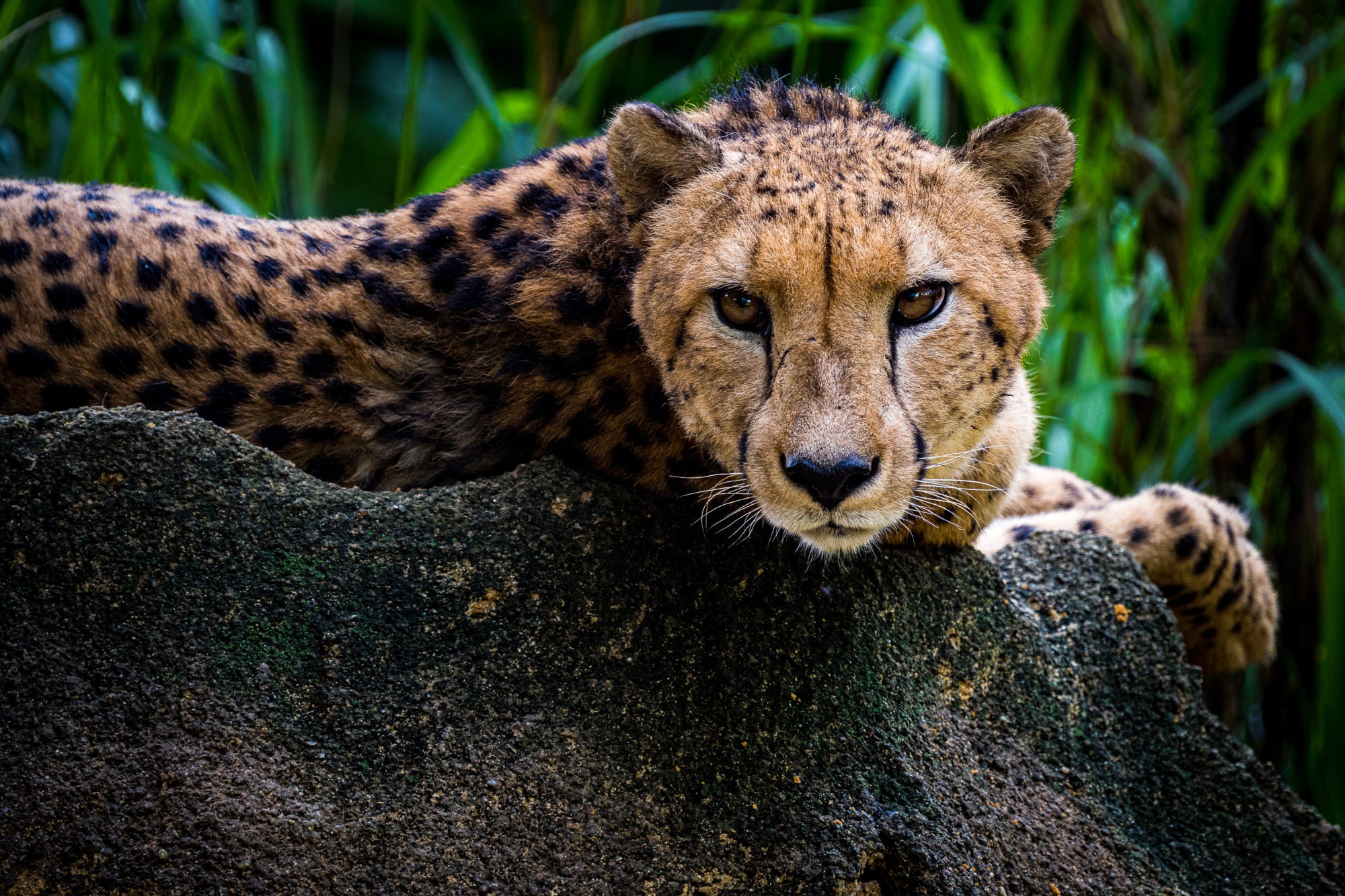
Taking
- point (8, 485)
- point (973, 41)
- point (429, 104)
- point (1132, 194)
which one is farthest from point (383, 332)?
point (429, 104)

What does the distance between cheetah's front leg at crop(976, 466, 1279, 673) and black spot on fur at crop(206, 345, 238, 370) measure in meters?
1.59

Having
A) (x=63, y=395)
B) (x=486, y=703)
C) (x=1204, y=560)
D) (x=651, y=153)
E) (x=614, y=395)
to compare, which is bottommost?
(x=1204, y=560)

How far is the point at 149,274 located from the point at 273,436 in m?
0.38

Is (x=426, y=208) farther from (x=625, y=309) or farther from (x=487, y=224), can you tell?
(x=625, y=309)

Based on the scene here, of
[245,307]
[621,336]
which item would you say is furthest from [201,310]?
[621,336]

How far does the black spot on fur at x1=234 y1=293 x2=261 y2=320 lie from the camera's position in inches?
89.4

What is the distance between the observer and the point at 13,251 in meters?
2.27

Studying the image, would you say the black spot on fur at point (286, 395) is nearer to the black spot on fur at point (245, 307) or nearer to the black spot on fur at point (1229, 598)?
the black spot on fur at point (245, 307)

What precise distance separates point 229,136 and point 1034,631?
9.03 ft

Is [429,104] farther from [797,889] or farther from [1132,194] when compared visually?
[797,889]

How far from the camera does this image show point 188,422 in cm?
185

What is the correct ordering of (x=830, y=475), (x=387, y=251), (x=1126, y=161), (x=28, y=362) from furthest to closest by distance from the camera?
(x=1126, y=161) < (x=387, y=251) < (x=28, y=362) < (x=830, y=475)

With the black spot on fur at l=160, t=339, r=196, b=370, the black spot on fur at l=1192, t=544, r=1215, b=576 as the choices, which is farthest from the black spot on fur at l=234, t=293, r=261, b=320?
the black spot on fur at l=1192, t=544, r=1215, b=576

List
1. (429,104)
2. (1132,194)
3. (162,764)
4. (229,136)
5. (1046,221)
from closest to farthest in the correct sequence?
(162,764) → (1046,221) → (229,136) → (1132,194) → (429,104)
